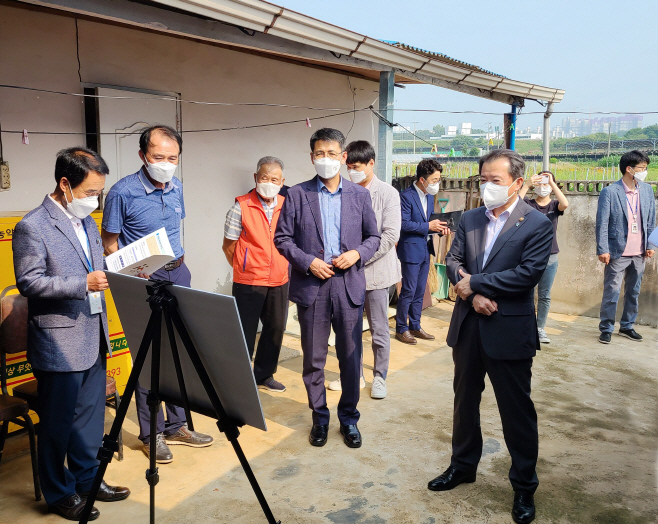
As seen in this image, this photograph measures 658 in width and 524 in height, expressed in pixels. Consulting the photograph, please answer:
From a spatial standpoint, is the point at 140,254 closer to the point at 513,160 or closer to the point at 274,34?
the point at 513,160

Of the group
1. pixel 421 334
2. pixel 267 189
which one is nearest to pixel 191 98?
pixel 267 189

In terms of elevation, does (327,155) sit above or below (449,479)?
above

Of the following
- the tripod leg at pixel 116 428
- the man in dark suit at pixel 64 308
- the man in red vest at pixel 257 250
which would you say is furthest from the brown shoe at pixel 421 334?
the tripod leg at pixel 116 428

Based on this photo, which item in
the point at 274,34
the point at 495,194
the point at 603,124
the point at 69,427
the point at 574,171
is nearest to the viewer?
the point at 69,427

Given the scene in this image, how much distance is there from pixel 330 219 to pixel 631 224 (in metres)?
4.14

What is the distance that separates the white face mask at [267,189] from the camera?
4.63 m

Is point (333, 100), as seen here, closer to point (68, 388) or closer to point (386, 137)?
point (386, 137)

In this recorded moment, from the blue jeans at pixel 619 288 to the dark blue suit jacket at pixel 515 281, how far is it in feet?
13.0

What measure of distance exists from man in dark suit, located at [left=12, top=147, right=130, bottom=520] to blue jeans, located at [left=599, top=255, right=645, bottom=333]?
5546 millimetres

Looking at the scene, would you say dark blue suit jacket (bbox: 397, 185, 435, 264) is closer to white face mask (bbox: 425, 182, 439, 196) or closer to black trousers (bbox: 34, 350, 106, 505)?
white face mask (bbox: 425, 182, 439, 196)

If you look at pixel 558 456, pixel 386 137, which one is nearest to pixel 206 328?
pixel 558 456

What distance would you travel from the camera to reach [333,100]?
25.4 feet

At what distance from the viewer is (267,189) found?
464 centimetres

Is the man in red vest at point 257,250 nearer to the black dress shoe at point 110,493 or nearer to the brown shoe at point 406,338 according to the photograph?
the black dress shoe at point 110,493
